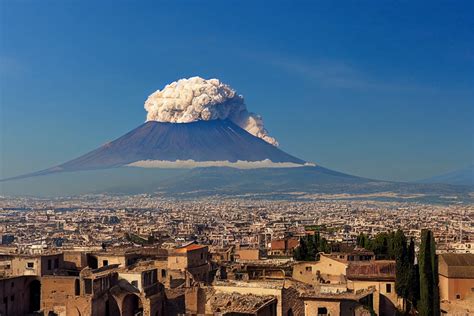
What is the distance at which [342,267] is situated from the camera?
1243 inches

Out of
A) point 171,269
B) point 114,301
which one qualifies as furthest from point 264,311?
point 171,269

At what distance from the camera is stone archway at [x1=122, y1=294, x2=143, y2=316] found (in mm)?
26953

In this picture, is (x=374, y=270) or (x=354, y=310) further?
(x=374, y=270)

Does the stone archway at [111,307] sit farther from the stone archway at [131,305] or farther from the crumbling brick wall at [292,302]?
the crumbling brick wall at [292,302]

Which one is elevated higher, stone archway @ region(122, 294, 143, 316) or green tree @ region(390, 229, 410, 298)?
green tree @ region(390, 229, 410, 298)

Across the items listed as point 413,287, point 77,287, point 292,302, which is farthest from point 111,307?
point 413,287

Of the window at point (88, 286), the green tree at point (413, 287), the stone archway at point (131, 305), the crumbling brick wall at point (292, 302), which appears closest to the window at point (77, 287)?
the window at point (88, 286)

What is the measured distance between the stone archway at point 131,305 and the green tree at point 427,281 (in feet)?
33.8

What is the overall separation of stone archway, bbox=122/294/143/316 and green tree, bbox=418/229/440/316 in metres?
10.3

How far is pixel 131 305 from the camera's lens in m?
27.2

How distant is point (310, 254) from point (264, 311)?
1714 centimetres

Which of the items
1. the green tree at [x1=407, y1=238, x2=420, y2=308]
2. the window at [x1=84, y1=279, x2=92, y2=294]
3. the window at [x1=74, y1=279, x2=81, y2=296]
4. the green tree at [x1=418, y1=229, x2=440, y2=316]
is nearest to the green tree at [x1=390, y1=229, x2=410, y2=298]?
the green tree at [x1=407, y1=238, x2=420, y2=308]

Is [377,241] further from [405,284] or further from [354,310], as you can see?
[354,310]

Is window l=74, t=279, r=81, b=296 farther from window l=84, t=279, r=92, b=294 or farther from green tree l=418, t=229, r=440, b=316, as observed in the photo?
green tree l=418, t=229, r=440, b=316
